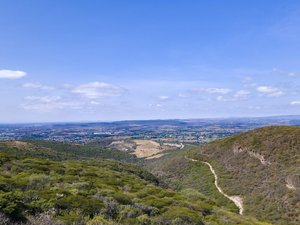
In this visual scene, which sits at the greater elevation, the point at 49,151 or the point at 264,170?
the point at 49,151

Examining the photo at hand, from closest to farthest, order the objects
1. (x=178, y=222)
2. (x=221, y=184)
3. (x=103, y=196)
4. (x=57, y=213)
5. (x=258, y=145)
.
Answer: (x=57, y=213), (x=178, y=222), (x=103, y=196), (x=221, y=184), (x=258, y=145)

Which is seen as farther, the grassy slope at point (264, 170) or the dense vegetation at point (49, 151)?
the dense vegetation at point (49, 151)

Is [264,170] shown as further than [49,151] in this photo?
No

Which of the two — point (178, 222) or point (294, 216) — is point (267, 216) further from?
point (178, 222)

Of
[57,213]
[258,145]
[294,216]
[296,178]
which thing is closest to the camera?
[57,213]

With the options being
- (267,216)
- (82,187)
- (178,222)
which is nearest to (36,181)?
(82,187)

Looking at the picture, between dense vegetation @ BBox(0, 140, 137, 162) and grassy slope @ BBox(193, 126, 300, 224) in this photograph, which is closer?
grassy slope @ BBox(193, 126, 300, 224)

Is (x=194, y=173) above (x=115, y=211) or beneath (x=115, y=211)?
beneath

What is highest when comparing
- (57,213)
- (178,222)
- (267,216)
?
(57,213)
